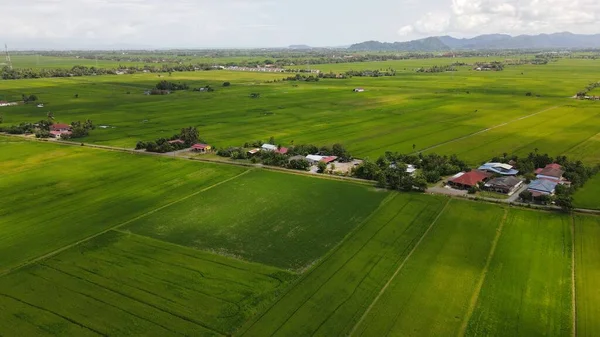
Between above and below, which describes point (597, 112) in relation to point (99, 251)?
above

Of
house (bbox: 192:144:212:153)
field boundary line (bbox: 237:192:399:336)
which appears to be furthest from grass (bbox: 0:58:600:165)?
field boundary line (bbox: 237:192:399:336)

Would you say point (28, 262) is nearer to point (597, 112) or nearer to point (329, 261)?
point (329, 261)

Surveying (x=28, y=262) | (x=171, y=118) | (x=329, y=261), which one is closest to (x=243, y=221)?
(x=329, y=261)

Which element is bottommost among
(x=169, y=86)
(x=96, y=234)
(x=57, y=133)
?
(x=96, y=234)

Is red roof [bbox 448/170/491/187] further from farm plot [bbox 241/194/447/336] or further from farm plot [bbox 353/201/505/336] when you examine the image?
farm plot [bbox 241/194/447/336]

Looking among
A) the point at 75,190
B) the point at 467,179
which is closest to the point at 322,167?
the point at 467,179

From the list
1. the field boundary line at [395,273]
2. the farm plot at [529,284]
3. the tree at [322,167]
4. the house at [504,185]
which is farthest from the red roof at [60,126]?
the farm plot at [529,284]

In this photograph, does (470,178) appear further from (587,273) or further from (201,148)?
(201,148)
